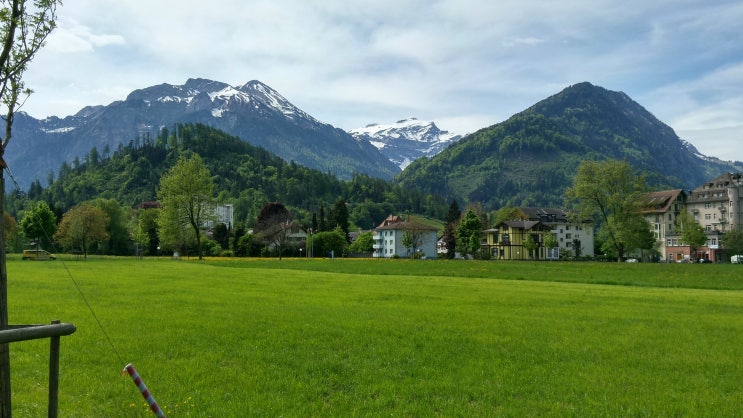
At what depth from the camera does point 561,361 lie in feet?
45.4

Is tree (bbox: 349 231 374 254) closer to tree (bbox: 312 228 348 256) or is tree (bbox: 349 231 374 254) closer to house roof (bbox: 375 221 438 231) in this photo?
house roof (bbox: 375 221 438 231)

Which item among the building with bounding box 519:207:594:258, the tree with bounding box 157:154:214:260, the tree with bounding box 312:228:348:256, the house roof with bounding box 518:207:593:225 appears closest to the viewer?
the tree with bounding box 157:154:214:260

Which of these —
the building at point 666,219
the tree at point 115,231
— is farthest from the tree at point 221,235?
the building at point 666,219

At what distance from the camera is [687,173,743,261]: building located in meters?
159

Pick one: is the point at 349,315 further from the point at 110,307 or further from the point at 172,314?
the point at 110,307

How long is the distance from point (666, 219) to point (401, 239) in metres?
80.0

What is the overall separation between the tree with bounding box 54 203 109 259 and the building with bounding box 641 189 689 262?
138698 millimetres

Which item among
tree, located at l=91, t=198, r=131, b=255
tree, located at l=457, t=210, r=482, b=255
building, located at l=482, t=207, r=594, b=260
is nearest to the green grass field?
tree, located at l=91, t=198, r=131, b=255

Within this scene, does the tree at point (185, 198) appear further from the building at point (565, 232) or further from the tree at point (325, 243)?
the building at point (565, 232)

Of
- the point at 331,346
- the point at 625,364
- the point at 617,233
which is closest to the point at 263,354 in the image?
the point at 331,346

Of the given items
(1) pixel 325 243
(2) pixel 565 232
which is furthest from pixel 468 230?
(2) pixel 565 232

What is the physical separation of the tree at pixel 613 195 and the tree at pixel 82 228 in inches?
3450

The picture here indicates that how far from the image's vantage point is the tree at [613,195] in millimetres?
94062

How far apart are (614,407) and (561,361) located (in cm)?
351
